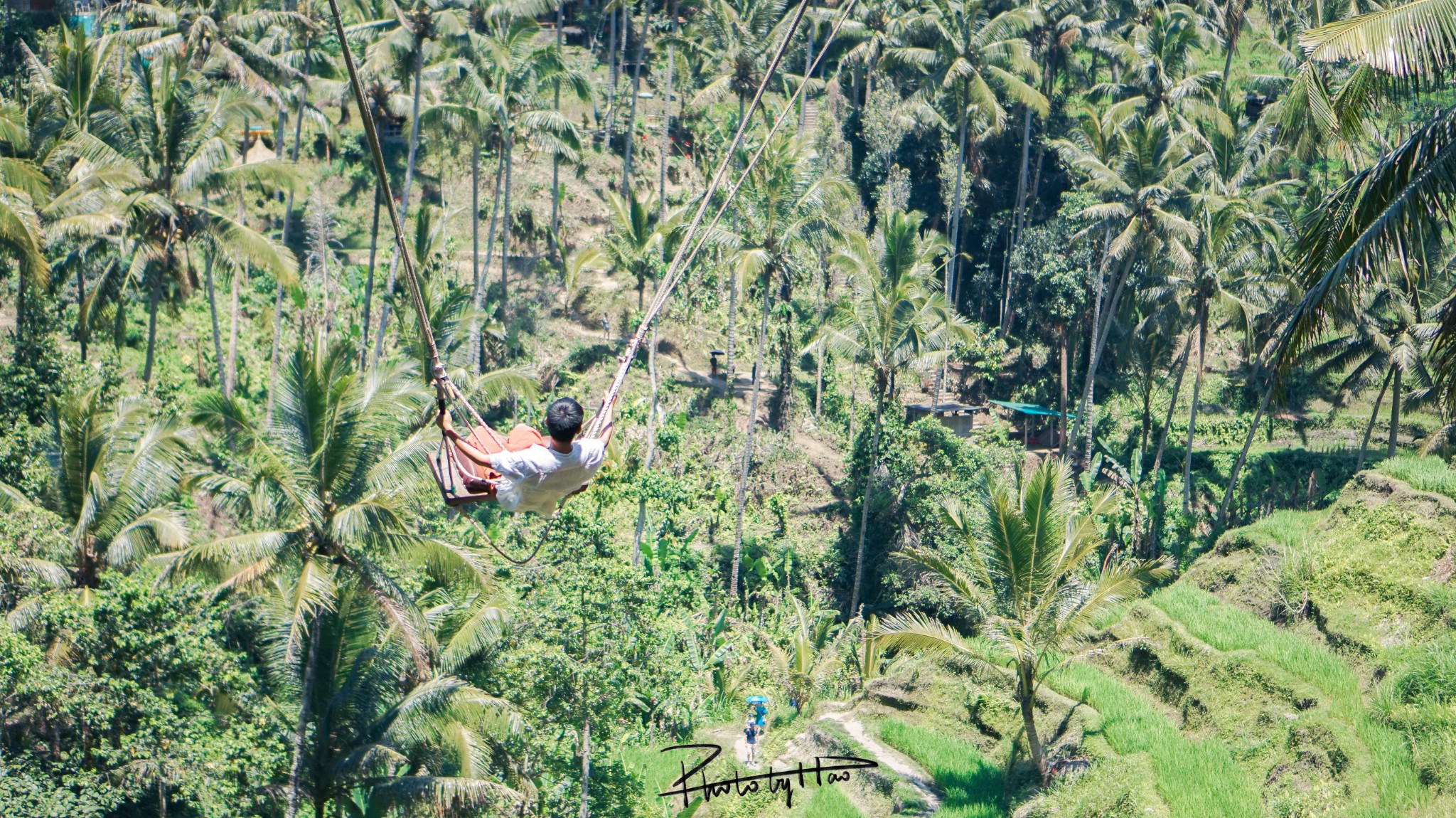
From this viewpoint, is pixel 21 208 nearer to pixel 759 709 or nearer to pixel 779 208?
pixel 759 709

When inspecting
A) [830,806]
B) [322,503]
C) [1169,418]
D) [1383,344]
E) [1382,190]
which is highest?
[1382,190]

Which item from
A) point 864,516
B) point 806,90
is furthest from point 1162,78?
point 864,516

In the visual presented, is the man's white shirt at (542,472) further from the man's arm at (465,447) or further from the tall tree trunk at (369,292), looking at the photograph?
the tall tree trunk at (369,292)

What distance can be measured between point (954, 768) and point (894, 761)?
102 centimetres

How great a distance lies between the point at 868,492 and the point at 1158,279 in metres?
10.3

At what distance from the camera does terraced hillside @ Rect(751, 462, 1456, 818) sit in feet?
44.7

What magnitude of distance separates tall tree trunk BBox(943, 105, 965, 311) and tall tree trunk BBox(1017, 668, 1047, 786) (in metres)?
18.9

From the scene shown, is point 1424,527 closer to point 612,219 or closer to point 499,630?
point 499,630

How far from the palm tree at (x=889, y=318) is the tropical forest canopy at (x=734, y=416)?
12cm

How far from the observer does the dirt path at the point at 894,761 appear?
1792cm

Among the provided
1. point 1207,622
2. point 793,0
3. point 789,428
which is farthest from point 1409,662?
point 793,0

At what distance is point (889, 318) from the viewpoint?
29.3 meters

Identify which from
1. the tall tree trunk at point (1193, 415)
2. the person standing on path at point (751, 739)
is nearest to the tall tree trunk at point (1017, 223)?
the tall tree trunk at point (1193, 415)

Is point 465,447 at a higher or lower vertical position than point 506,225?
lower
